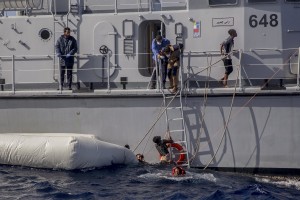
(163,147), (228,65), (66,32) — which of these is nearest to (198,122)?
(163,147)

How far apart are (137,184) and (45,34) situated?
16.8ft

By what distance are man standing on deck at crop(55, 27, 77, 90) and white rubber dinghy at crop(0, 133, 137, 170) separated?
5.10ft

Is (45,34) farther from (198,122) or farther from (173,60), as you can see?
(198,122)

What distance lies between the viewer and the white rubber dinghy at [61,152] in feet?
49.8

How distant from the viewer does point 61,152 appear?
15.2 m

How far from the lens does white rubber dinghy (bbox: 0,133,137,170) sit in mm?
15164

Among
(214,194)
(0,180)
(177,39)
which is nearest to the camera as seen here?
(214,194)

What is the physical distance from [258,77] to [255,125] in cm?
A: 122

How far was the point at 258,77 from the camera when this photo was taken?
1602 cm

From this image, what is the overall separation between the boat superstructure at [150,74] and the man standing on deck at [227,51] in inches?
8.0

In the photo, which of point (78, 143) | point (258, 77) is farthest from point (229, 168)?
→ point (78, 143)

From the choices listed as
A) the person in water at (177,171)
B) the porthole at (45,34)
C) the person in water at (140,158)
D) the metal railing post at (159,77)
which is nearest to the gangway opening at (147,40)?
the metal railing post at (159,77)

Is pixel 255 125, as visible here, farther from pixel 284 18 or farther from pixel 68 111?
pixel 68 111

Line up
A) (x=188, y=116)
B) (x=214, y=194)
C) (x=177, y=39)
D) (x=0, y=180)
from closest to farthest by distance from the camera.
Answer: (x=214, y=194) < (x=0, y=180) < (x=188, y=116) < (x=177, y=39)
